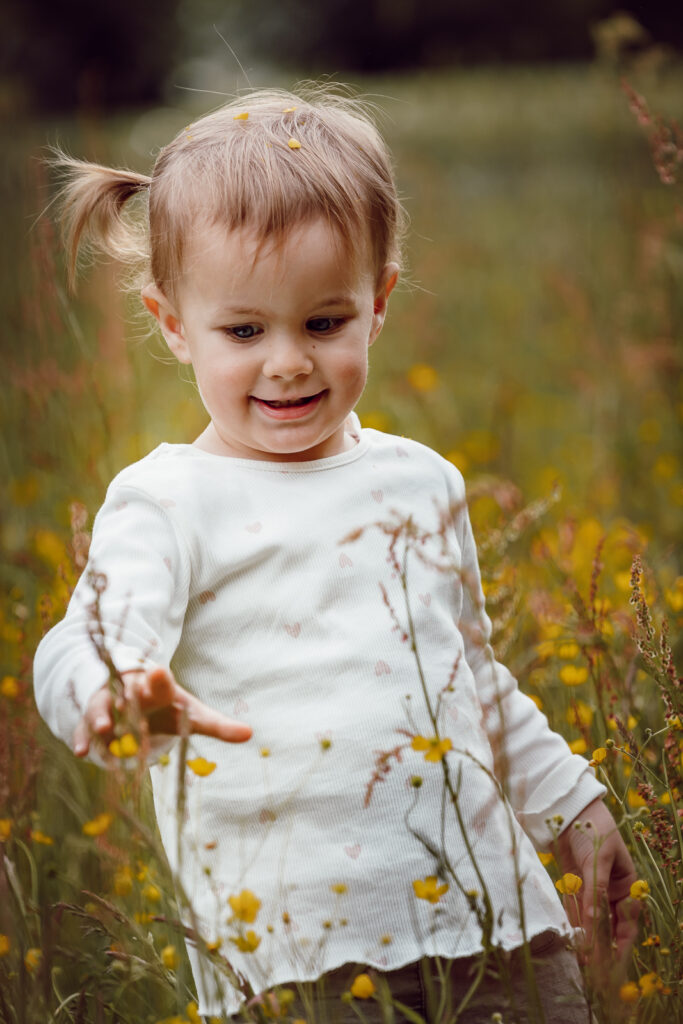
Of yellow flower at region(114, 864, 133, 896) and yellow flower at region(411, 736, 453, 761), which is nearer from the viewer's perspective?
yellow flower at region(411, 736, 453, 761)

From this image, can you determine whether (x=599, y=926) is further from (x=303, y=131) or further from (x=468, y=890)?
(x=303, y=131)

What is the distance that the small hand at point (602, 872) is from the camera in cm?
154

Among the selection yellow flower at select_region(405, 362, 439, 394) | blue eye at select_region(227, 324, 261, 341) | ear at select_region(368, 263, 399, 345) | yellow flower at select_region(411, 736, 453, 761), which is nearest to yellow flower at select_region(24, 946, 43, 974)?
yellow flower at select_region(411, 736, 453, 761)

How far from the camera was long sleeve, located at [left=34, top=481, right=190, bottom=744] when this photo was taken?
1201mm

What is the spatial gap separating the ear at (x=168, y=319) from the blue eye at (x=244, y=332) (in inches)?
5.1

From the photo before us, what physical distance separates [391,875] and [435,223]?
16.4 ft

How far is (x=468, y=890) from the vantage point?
1.34m

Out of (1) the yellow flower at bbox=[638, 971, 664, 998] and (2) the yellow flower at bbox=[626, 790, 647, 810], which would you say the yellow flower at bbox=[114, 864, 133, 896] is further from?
(2) the yellow flower at bbox=[626, 790, 647, 810]

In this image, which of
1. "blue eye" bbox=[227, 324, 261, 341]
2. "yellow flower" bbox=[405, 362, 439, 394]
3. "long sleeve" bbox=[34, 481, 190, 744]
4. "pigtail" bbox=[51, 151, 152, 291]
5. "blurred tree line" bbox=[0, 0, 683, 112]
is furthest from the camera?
"blurred tree line" bbox=[0, 0, 683, 112]

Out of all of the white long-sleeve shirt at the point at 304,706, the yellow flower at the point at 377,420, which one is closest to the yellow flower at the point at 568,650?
the white long-sleeve shirt at the point at 304,706

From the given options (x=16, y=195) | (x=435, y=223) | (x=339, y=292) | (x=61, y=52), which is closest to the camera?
(x=339, y=292)

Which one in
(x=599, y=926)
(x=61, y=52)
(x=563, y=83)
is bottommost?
(x=599, y=926)

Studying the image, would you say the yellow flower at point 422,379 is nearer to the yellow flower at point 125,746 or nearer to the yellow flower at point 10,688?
the yellow flower at point 10,688

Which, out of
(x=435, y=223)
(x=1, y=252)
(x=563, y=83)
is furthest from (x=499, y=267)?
(x=563, y=83)
